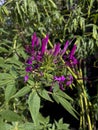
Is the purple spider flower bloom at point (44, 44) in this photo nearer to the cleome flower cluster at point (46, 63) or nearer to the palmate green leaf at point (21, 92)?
the cleome flower cluster at point (46, 63)

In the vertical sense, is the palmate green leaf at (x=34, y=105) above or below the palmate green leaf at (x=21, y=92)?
below

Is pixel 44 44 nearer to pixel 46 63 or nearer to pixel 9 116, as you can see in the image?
pixel 46 63

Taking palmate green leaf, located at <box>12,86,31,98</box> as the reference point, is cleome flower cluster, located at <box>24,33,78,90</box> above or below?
above

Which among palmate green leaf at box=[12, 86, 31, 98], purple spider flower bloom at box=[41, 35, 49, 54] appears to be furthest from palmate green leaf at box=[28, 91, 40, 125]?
purple spider flower bloom at box=[41, 35, 49, 54]

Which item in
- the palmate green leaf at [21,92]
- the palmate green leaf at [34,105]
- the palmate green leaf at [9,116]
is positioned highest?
the palmate green leaf at [21,92]

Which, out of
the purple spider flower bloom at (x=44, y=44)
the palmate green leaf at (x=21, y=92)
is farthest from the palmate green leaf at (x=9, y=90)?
the purple spider flower bloom at (x=44, y=44)

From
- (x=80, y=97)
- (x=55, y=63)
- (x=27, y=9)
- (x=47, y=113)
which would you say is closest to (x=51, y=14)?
(x=27, y=9)

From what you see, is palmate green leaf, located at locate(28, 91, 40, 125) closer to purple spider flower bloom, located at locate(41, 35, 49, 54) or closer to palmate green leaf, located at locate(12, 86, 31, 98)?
palmate green leaf, located at locate(12, 86, 31, 98)

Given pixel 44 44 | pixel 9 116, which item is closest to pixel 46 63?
pixel 44 44

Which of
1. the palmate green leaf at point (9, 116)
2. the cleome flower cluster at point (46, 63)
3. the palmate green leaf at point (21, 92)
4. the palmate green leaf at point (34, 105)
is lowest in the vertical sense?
the palmate green leaf at point (9, 116)

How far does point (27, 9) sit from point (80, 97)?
95cm

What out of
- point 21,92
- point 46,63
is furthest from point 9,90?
point 46,63

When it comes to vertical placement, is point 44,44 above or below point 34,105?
above

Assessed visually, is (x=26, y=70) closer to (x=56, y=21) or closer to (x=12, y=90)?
(x=12, y=90)
